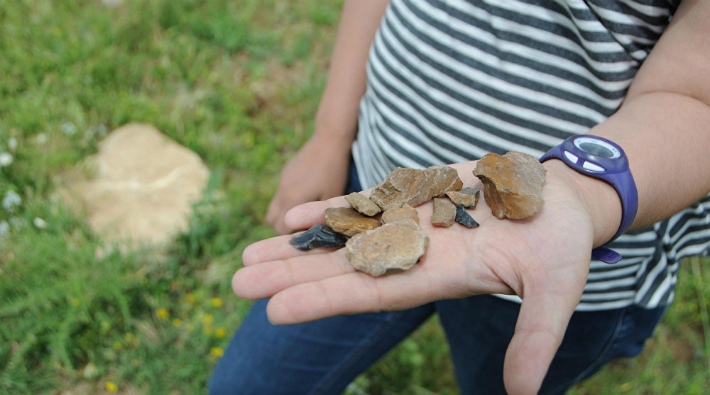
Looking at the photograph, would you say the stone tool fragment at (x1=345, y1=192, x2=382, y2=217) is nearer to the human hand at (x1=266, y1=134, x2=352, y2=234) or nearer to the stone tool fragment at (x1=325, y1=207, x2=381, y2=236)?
→ the stone tool fragment at (x1=325, y1=207, x2=381, y2=236)

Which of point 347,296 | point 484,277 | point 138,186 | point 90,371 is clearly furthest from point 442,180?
point 138,186

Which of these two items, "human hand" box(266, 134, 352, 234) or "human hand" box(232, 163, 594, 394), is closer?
"human hand" box(232, 163, 594, 394)

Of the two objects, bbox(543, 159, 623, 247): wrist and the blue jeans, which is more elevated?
bbox(543, 159, 623, 247): wrist

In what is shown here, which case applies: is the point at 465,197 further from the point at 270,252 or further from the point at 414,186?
the point at 270,252

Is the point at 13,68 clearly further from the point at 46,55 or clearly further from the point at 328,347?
the point at 328,347

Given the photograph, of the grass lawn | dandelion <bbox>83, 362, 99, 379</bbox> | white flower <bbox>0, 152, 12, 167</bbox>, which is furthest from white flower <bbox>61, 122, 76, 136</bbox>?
dandelion <bbox>83, 362, 99, 379</bbox>

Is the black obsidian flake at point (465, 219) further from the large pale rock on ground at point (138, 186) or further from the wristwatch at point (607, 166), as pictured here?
the large pale rock on ground at point (138, 186)
